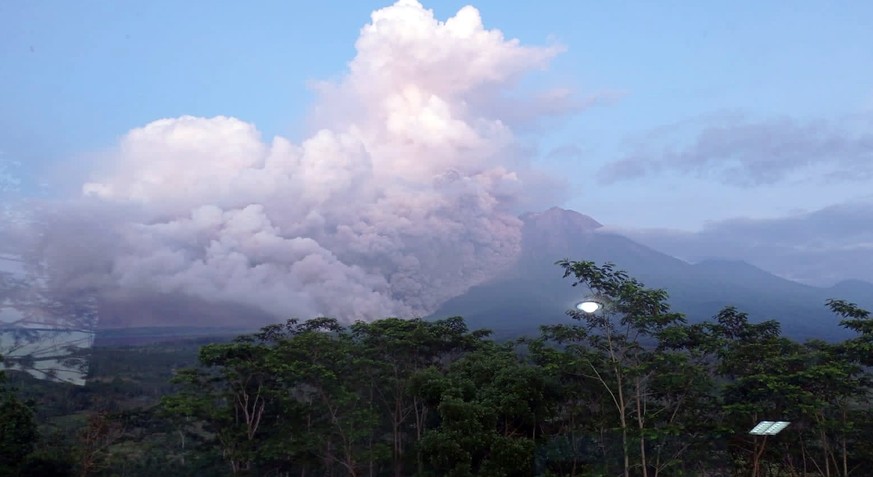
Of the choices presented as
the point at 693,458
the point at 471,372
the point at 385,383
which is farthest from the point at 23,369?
the point at 693,458

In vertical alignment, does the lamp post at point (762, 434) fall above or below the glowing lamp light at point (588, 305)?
below

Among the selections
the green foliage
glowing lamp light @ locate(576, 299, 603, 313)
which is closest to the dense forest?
the green foliage

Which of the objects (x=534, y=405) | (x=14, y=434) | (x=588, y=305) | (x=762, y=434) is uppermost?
(x=588, y=305)

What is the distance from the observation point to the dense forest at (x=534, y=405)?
1455 cm

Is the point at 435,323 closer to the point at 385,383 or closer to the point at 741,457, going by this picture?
A: the point at 385,383

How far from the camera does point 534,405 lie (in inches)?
624

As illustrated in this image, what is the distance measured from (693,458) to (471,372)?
6.02m

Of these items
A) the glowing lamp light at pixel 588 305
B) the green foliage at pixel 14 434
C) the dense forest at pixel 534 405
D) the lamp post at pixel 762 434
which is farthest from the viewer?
the green foliage at pixel 14 434

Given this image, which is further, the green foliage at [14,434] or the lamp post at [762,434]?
the green foliage at [14,434]

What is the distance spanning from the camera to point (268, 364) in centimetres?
1703

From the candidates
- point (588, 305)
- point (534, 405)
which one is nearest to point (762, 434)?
point (588, 305)

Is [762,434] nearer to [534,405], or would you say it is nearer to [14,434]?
[534,405]

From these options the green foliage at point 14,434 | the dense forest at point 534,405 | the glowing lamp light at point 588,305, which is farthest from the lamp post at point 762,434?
the green foliage at point 14,434

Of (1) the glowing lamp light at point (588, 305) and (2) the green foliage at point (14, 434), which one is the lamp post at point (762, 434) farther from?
(2) the green foliage at point (14, 434)
